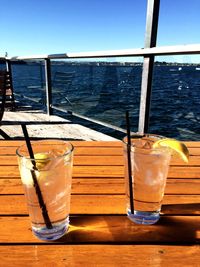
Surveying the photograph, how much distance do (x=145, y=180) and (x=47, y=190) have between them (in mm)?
248

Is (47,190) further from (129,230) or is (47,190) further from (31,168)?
(129,230)

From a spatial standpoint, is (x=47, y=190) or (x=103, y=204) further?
(x=103, y=204)

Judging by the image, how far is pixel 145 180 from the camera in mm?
709

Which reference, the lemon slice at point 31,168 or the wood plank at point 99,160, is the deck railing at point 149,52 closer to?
the wood plank at point 99,160

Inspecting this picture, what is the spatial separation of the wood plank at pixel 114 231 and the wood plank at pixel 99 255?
0.07ft

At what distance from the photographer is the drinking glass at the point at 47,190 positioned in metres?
0.63

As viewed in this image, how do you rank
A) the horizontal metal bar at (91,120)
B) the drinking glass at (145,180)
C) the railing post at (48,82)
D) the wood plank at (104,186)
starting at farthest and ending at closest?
the railing post at (48,82)
the horizontal metal bar at (91,120)
the wood plank at (104,186)
the drinking glass at (145,180)

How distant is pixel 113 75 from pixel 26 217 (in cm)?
436

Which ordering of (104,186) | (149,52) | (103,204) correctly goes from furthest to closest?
(149,52) < (104,186) < (103,204)

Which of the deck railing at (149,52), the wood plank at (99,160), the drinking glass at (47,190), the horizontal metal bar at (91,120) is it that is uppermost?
the deck railing at (149,52)

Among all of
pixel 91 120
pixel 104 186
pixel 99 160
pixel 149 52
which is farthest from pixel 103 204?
pixel 91 120

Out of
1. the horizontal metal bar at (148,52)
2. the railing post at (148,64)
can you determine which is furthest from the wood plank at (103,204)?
the railing post at (148,64)

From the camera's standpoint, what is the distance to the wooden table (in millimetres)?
605

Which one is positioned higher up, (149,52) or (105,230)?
(149,52)
